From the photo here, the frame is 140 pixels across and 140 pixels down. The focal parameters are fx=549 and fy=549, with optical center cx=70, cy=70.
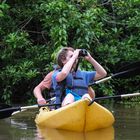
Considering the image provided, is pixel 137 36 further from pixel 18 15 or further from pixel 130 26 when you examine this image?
pixel 18 15

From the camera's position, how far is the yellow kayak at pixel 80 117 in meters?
5.85

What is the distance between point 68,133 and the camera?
5.93 meters

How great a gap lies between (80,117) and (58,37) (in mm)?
3690

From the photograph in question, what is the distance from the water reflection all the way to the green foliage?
3089 millimetres

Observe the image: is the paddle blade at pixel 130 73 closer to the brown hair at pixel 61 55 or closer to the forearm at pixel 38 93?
the brown hair at pixel 61 55

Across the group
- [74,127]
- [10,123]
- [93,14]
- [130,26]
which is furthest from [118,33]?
[74,127]

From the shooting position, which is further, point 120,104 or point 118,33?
point 118,33

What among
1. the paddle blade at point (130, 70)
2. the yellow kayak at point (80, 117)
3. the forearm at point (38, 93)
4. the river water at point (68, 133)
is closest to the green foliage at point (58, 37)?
the river water at point (68, 133)

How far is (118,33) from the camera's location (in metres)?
10.5

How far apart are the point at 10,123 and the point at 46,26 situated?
124 inches

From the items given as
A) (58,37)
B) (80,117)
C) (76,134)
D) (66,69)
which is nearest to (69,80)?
(66,69)

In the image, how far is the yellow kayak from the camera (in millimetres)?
5848

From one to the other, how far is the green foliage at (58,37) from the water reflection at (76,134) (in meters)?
3.09

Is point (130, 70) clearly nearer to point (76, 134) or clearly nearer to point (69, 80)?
point (69, 80)
